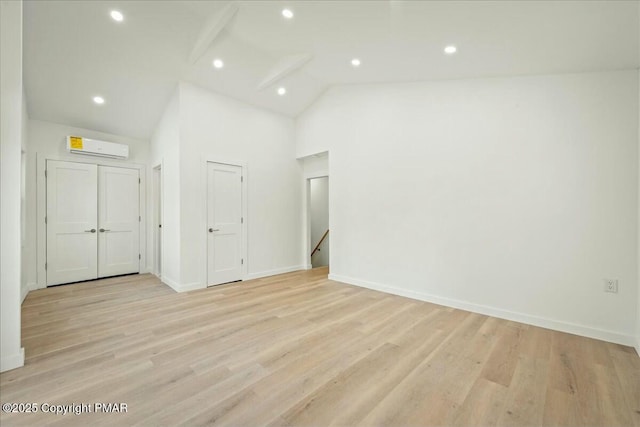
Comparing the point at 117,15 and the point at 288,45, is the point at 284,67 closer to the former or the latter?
the point at 288,45

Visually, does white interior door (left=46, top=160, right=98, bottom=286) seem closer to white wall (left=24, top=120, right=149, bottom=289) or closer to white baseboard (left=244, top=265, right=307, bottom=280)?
white wall (left=24, top=120, right=149, bottom=289)

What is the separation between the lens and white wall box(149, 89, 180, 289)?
4.20m

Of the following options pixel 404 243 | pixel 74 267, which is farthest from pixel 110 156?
pixel 404 243

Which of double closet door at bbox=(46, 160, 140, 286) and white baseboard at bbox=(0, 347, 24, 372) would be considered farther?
double closet door at bbox=(46, 160, 140, 286)

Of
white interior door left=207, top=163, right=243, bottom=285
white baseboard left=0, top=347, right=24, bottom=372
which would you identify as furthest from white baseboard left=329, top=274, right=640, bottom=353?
white baseboard left=0, top=347, right=24, bottom=372

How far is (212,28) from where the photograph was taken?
10.4 ft

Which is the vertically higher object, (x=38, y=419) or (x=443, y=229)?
(x=443, y=229)

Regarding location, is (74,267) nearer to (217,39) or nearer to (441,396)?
(217,39)

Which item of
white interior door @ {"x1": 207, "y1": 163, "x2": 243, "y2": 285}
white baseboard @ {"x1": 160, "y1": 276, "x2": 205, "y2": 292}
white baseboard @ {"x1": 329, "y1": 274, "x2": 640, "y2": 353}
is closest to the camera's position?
white baseboard @ {"x1": 329, "y1": 274, "x2": 640, "y2": 353}

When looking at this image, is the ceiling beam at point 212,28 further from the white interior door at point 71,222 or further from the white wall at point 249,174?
the white interior door at point 71,222

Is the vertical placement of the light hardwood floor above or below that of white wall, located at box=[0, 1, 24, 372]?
below

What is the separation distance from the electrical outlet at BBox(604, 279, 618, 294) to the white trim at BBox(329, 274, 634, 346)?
0.39 metres

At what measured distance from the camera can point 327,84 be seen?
474cm

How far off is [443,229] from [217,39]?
385cm
